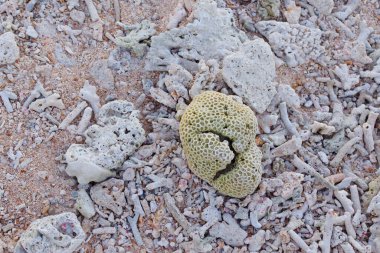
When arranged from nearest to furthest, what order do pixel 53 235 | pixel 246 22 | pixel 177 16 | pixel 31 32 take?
1. pixel 53 235
2. pixel 31 32
3. pixel 177 16
4. pixel 246 22

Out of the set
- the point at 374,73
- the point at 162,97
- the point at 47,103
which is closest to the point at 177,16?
the point at 162,97

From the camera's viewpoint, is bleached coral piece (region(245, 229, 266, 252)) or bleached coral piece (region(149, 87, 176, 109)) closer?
bleached coral piece (region(245, 229, 266, 252))

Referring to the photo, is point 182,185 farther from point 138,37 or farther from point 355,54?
point 355,54

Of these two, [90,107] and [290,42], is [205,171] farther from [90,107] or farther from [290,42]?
[290,42]

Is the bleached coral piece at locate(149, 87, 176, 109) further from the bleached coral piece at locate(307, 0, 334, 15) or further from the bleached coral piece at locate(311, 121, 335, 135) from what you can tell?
the bleached coral piece at locate(307, 0, 334, 15)

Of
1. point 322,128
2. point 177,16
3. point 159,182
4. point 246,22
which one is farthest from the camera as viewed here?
point 246,22

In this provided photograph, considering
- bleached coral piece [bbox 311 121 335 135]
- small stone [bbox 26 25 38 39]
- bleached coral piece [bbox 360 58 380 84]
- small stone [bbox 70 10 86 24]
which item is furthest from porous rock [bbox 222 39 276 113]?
small stone [bbox 26 25 38 39]

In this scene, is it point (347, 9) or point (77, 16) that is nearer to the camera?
point (77, 16)
